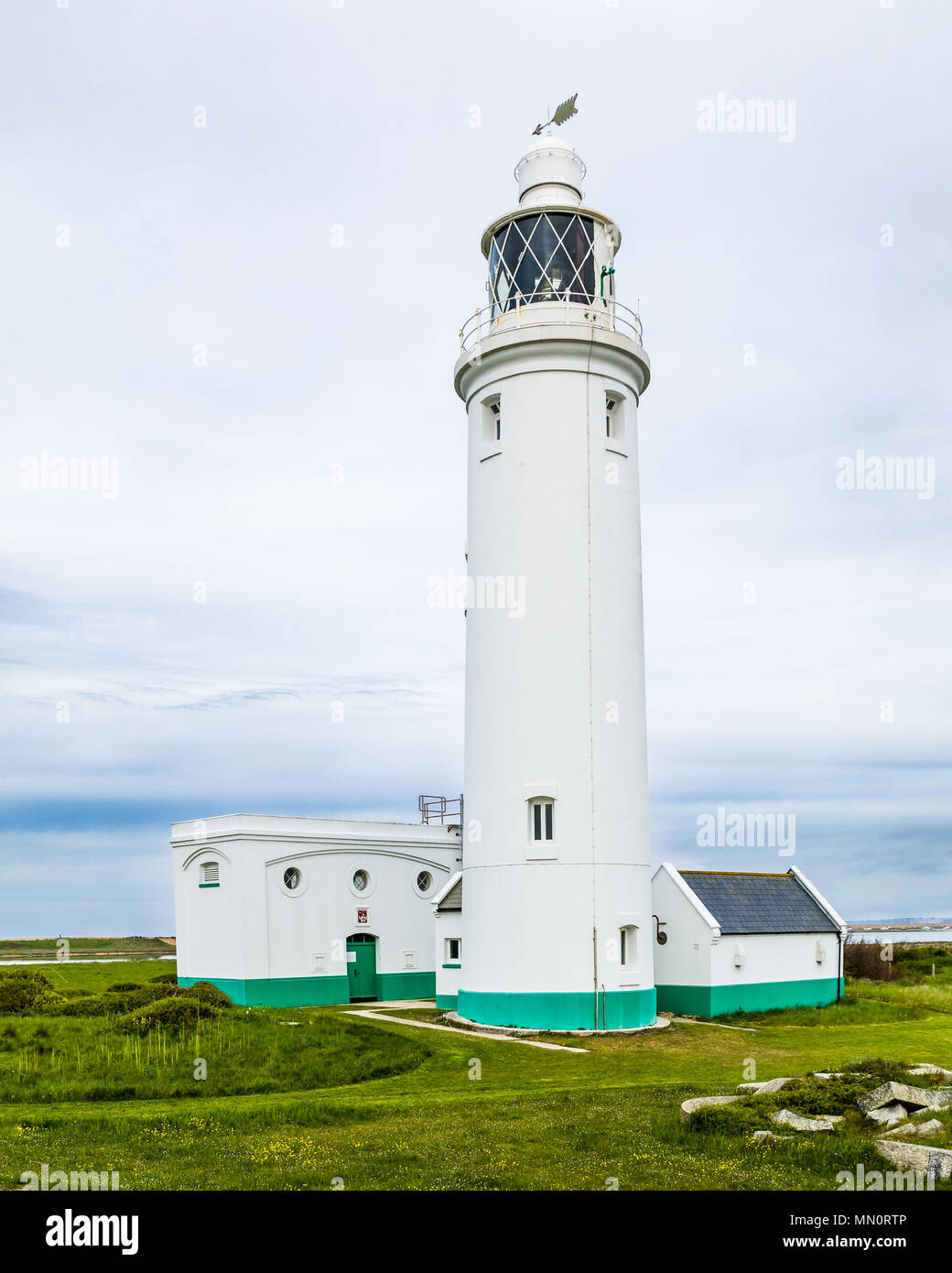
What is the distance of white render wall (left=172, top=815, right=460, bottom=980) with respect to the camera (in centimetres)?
2983

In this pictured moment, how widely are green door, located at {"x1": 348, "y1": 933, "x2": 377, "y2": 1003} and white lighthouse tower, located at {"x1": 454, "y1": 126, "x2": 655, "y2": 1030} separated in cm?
721

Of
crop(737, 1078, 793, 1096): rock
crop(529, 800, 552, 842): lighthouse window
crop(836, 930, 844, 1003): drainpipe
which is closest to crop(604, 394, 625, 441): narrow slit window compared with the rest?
crop(529, 800, 552, 842): lighthouse window

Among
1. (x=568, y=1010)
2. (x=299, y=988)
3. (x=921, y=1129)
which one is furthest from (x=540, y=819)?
(x=921, y=1129)

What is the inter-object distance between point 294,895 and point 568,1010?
1016 cm

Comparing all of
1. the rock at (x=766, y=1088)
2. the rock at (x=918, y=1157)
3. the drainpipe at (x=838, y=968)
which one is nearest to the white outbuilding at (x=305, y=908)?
the drainpipe at (x=838, y=968)

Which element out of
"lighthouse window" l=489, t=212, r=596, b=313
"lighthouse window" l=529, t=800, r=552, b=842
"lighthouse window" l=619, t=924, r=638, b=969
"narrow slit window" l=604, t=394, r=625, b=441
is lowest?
"lighthouse window" l=619, t=924, r=638, b=969

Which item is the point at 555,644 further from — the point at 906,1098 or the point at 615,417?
the point at 906,1098

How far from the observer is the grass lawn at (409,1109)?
33.9ft

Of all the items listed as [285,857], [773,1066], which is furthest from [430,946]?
[773,1066]

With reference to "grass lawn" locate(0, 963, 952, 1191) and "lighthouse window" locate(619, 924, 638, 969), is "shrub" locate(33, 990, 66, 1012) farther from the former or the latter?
"lighthouse window" locate(619, 924, 638, 969)

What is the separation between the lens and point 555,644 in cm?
2445

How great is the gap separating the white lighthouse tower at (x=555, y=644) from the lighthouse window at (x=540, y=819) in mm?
60

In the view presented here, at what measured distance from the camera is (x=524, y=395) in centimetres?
2545

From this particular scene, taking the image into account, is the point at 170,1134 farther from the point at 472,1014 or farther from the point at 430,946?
the point at 430,946
